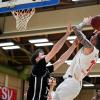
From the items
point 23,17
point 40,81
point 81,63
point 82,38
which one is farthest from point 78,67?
point 23,17

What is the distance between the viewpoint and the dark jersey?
4.63 metres

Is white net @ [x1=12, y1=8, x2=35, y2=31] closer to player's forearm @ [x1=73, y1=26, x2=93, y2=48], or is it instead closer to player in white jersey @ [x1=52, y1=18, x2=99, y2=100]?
player in white jersey @ [x1=52, y1=18, x2=99, y2=100]

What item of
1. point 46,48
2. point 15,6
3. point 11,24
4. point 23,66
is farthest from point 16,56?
point 15,6

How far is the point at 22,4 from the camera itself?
764 cm

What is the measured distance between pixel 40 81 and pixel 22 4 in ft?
11.1

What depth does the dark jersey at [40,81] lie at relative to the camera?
463cm

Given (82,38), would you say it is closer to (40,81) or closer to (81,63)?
(81,63)

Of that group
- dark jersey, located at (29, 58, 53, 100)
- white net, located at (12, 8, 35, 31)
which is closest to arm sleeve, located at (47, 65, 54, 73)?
dark jersey, located at (29, 58, 53, 100)

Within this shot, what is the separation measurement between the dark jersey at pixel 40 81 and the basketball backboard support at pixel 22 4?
9.22 feet

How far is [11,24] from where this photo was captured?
36.6 feet

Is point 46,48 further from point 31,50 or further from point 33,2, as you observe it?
point 33,2

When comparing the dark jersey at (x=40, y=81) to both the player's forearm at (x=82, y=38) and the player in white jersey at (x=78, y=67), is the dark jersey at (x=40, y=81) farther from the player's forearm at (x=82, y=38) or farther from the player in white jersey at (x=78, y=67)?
the player's forearm at (x=82, y=38)

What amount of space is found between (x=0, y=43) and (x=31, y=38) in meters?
1.33

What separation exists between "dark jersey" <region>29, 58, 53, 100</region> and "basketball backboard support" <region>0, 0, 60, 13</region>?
9.22ft
